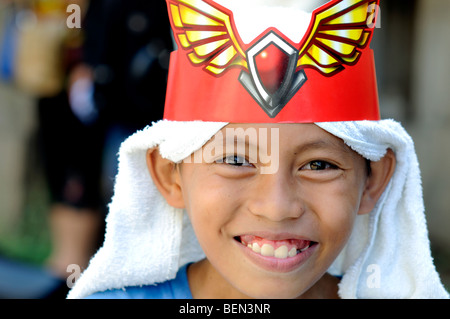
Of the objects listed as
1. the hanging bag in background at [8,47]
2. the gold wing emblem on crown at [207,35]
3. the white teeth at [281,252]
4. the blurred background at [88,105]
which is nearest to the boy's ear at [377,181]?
the white teeth at [281,252]

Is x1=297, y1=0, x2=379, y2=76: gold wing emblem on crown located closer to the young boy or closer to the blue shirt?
the young boy

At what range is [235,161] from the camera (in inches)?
56.2

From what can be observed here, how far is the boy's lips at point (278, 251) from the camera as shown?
1.42 metres

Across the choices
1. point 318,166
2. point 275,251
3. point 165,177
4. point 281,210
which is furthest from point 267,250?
point 165,177

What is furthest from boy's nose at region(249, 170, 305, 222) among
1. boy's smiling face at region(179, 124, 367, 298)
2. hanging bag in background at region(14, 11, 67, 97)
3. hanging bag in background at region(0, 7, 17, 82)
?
hanging bag in background at region(0, 7, 17, 82)

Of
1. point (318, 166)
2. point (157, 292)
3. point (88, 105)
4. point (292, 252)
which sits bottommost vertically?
point (157, 292)

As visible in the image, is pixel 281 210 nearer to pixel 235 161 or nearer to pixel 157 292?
pixel 235 161

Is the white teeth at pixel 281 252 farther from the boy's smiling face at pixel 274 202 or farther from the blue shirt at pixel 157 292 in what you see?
the blue shirt at pixel 157 292

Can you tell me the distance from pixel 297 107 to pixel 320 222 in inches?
11.5

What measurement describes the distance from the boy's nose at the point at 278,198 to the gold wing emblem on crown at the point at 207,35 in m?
0.28

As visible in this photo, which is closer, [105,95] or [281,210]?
[281,210]

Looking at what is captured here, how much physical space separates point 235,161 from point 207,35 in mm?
320

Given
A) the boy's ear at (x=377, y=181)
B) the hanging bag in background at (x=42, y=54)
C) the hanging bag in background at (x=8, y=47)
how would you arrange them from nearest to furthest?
the boy's ear at (x=377, y=181)
the hanging bag in background at (x=42, y=54)
the hanging bag in background at (x=8, y=47)
